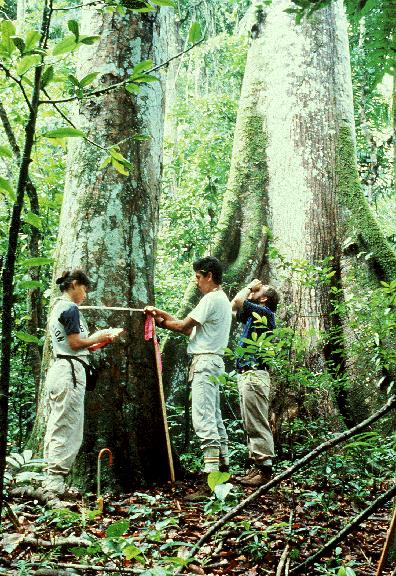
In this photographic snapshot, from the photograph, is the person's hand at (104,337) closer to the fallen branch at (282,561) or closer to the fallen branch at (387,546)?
the fallen branch at (282,561)

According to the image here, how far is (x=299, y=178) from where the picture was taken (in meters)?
6.99

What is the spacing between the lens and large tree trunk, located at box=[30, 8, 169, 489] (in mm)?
4379

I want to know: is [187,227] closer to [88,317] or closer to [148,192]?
[148,192]

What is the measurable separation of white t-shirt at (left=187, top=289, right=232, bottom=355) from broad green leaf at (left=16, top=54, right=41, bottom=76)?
3572mm

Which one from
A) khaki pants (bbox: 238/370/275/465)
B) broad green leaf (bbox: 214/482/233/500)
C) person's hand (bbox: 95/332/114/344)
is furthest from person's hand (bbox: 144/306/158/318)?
broad green leaf (bbox: 214/482/233/500)

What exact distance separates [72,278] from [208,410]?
1551mm

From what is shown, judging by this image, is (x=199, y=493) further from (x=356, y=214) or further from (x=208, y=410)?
(x=356, y=214)

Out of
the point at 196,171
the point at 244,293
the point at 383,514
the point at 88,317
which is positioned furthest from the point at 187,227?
the point at 383,514

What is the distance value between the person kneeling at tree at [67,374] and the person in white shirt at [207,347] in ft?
2.24

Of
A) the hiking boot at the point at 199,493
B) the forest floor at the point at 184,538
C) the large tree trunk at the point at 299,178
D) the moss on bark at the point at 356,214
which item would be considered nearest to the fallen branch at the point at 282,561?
the forest floor at the point at 184,538

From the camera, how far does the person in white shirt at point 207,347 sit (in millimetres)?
4742

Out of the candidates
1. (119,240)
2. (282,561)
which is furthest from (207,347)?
(282,561)

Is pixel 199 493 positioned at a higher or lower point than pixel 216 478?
lower

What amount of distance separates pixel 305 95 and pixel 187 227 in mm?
2474
